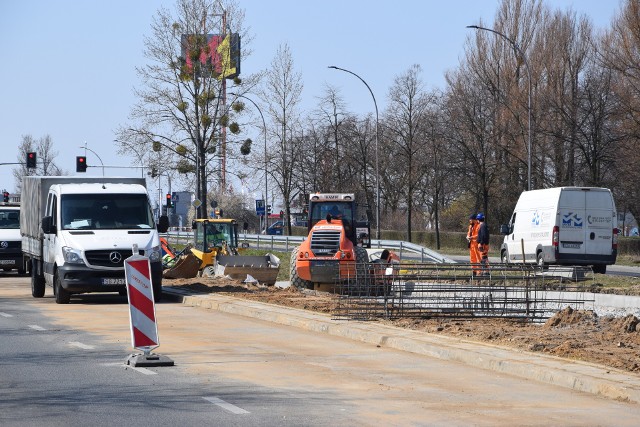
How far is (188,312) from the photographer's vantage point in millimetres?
21594

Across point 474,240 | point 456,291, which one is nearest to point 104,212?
point 456,291

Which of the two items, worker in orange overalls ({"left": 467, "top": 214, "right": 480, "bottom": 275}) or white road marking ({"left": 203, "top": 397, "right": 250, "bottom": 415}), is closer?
white road marking ({"left": 203, "top": 397, "right": 250, "bottom": 415})

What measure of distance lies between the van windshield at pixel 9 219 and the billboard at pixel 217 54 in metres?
17.0

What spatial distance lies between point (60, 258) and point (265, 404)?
1426 centimetres

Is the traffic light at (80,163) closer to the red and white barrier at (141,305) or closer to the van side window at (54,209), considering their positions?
the van side window at (54,209)

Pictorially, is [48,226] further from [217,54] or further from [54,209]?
[217,54]

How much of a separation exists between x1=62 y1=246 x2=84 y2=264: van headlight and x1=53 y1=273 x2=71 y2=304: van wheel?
1.63ft

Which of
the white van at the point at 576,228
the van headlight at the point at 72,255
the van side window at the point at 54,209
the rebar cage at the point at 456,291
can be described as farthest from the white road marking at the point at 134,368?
the white van at the point at 576,228

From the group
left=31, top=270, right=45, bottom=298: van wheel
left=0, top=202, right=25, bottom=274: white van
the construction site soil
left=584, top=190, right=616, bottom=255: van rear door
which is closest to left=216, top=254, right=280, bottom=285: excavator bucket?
left=31, top=270, right=45, bottom=298: van wheel

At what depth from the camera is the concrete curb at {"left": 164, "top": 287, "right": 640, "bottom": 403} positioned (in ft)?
36.0

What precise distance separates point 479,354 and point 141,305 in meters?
4.02

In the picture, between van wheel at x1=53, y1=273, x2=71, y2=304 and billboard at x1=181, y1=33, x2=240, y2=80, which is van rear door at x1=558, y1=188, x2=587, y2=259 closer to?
van wheel at x1=53, y1=273, x2=71, y2=304

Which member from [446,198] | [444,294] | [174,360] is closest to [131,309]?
[174,360]

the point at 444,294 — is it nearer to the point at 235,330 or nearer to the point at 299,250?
the point at 235,330
